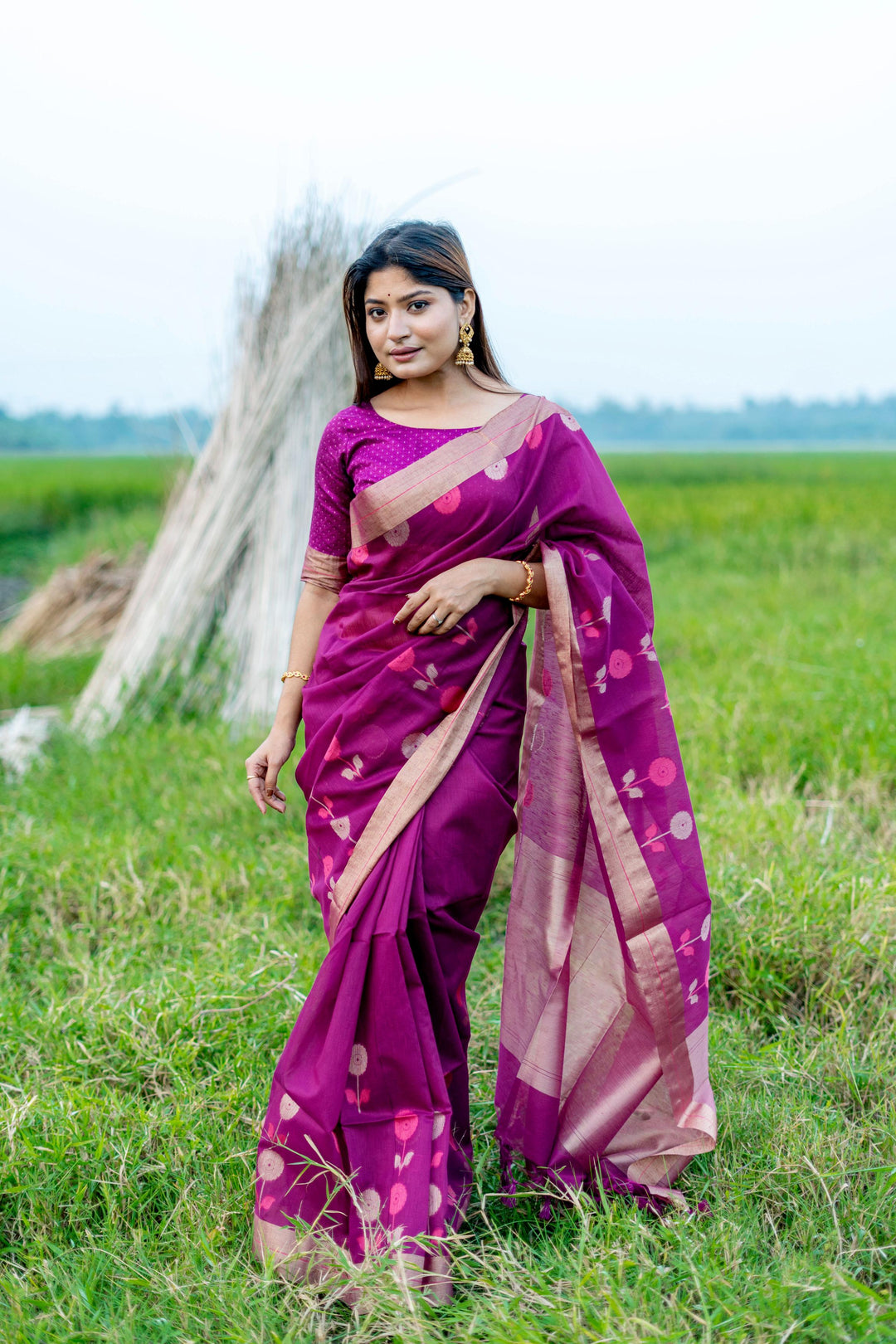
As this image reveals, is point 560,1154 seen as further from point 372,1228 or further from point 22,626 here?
point 22,626

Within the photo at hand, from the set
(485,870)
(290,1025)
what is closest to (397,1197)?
(485,870)

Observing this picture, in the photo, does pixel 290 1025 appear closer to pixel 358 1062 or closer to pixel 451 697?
pixel 358 1062

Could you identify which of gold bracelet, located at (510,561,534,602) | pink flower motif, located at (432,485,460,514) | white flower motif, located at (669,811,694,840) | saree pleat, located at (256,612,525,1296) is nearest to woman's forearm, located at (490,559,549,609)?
gold bracelet, located at (510,561,534,602)

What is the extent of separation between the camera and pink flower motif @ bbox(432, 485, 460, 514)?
1861mm

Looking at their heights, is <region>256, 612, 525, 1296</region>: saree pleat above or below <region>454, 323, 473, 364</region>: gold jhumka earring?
below

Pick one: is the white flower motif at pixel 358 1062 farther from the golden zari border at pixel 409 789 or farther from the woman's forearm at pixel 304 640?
the woman's forearm at pixel 304 640

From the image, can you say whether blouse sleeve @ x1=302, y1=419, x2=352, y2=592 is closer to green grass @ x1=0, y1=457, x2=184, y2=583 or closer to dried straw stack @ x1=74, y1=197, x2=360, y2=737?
dried straw stack @ x1=74, y1=197, x2=360, y2=737

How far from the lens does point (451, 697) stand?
1.90m

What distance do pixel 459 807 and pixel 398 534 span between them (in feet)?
1.61

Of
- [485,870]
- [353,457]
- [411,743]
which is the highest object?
[353,457]

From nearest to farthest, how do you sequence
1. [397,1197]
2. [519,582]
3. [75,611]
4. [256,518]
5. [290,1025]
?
[397,1197] → [519,582] → [290,1025] → [256,518] → [75,611]

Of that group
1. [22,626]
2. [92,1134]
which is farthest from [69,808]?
[22,626]

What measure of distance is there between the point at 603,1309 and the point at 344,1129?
1.64 feet

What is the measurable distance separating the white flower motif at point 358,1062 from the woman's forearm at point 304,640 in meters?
0.61
